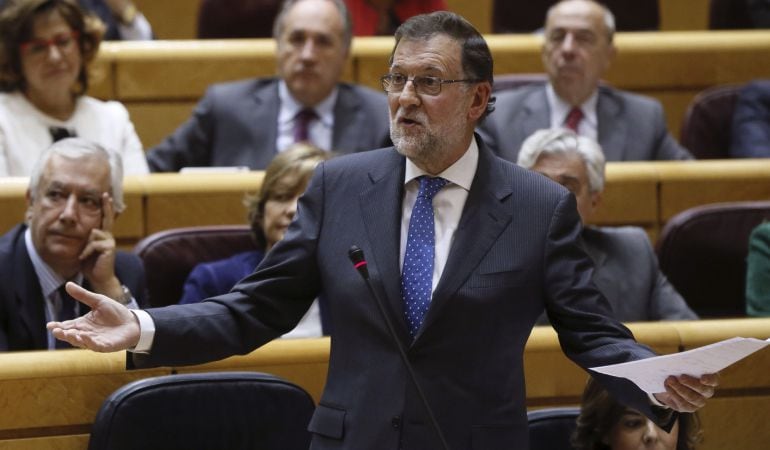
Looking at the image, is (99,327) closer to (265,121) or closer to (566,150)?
(566,150)

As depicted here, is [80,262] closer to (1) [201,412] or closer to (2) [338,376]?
(1) [201,412]

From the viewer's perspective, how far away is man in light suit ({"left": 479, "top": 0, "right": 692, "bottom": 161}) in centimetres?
232

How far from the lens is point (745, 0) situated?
289cm

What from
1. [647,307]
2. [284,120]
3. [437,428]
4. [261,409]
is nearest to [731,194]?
[647,307]

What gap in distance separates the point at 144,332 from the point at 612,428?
55 centimetres

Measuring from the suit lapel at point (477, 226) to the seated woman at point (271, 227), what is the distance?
0.63 meters

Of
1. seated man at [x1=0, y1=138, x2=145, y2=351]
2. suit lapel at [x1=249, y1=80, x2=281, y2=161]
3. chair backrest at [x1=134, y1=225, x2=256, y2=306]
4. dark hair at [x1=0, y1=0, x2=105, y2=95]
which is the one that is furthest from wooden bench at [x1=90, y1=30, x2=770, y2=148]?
seated man at [x1=0, y1=138, x2=145, y2=351]

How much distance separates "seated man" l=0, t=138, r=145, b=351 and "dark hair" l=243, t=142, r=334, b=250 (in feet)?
0.72

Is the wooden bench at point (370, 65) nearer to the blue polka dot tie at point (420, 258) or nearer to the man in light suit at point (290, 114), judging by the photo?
the man in light suit at point (290, 114)

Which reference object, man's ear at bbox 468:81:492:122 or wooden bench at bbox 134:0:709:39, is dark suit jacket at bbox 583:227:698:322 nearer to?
man's ear at bbox 468:81:492:122

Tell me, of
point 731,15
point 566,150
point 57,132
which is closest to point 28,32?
point 57,132

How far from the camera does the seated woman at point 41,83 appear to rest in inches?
81.6

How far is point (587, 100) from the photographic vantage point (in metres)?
2.36

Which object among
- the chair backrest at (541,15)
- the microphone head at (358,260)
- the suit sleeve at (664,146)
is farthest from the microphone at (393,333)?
the chair backrest at (541,15)
